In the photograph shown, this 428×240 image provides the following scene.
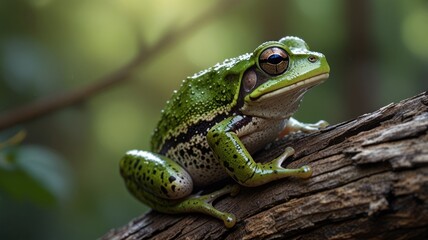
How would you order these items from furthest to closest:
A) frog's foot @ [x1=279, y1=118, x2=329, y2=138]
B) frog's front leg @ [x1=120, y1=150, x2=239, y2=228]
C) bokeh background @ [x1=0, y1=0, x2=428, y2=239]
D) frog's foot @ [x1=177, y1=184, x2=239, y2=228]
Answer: bokeh background @ [x1=0, y1=0, x2=428, y2=239] < frog's foot @ [x1=279, y1=118, x2=329, y2=138] < frog's front leg @ [x1=120, y1=150, x2=239, y2=228] < frog's foot @ [x1=177, y1=184, x2=239, y2=228]

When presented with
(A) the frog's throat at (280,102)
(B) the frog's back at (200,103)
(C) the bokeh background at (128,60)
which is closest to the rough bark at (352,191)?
(A) the frog's throat at (280,102)

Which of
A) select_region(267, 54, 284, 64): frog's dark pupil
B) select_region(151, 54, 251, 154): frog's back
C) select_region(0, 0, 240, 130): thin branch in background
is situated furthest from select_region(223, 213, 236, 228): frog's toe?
A: select_region(0, 0, 240, 130): thin branch in background

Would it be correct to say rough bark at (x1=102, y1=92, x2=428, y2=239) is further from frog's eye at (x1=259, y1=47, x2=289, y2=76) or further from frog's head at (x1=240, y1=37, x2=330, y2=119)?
frog's eye at (x1=259, y1=47, x2=289, y2=76)

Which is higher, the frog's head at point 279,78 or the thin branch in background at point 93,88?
the thin branch in background at point 93,88

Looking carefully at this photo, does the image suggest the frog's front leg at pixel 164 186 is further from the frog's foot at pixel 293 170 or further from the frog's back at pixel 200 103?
the frog's foot at pixel 293 170

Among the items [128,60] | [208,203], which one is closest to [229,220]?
[208,203]

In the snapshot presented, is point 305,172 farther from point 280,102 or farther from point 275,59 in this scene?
point 275,59
